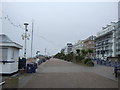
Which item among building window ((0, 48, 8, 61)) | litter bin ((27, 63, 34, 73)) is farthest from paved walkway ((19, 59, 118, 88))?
building window ((0, 48, 8, 61))

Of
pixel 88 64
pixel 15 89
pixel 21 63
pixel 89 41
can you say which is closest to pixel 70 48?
pixel 89 41

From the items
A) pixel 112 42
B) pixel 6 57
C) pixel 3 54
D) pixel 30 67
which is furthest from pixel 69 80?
pixel 112 42

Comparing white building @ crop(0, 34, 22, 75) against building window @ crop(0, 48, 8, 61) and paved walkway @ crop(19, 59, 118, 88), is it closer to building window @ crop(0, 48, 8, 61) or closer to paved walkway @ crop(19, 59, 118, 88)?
building window @ crop(0, 48, 8, 61)

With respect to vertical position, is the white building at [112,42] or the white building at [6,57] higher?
the white building at [112,42]

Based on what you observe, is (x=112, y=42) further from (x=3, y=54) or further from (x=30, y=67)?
(x=3, y=54)

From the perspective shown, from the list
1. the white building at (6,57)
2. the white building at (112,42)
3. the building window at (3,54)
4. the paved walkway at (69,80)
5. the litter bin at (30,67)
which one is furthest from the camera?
the white building at (112,42)

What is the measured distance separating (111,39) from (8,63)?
74.7 metres

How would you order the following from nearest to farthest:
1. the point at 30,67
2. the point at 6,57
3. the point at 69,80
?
1. the point at 69,80
2. the point at 6,57
3. the point at 30,67

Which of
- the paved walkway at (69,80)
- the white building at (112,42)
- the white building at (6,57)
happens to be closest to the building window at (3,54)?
the white building at (6,57)

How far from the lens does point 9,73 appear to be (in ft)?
53.6

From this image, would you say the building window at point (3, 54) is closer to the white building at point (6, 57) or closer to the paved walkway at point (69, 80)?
the white building at point (6, 57)

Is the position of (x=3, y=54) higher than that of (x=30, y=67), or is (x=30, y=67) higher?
(x=3, y=54)

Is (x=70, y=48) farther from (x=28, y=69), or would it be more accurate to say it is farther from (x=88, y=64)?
(x=28, y=69)

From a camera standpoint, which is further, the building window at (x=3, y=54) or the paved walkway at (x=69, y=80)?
the building window at (x=3, y=54)
